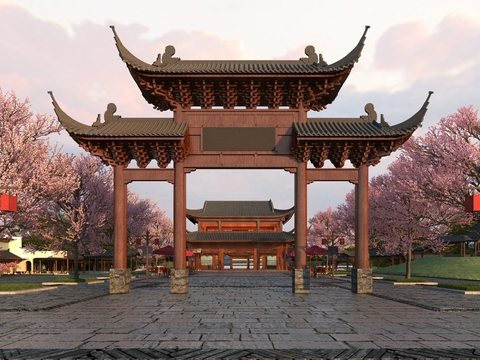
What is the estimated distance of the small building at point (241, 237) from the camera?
162 ft

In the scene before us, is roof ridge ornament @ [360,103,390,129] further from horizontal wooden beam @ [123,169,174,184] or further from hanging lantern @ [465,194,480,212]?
horizontal wooden beam @ [123,169,174,184]

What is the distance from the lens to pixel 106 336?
8430 millimetres

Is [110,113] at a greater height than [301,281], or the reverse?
[110,113]

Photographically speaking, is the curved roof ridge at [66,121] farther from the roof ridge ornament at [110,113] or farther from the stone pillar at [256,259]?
the stone pillar at [256,259]

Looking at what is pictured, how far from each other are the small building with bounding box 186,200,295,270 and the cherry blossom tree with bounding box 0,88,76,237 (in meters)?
24.6

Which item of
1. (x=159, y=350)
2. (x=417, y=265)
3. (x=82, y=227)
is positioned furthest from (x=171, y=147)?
(x=417, y=265)

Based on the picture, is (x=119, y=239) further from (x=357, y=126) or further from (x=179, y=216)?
(x=357, y=126)

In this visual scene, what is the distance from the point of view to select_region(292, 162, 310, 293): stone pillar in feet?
55.3

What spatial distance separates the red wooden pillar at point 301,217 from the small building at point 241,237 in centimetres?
3166

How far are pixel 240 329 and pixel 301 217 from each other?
836 cm

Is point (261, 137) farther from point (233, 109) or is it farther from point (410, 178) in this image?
point (410, 178)

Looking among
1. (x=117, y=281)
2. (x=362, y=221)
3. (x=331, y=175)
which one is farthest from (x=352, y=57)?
(x=117, y=281)

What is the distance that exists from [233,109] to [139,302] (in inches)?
327

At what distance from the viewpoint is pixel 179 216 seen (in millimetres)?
16938
